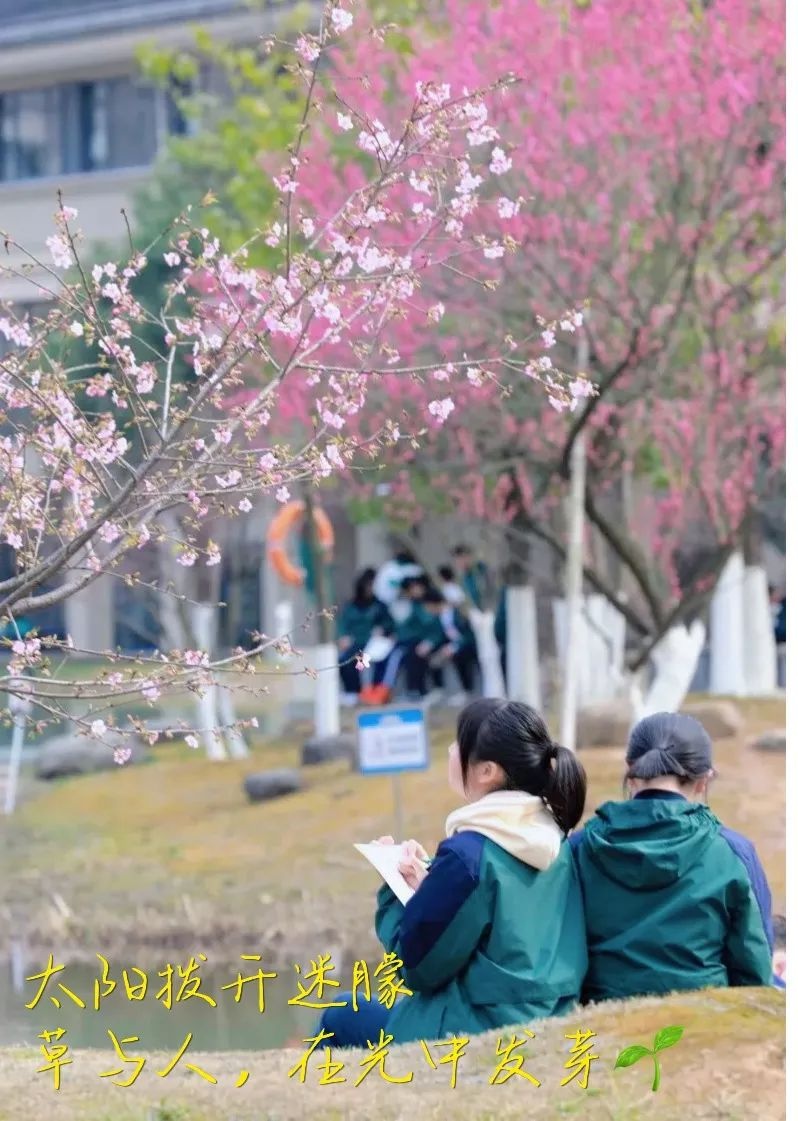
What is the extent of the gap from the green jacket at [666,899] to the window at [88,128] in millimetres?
9794

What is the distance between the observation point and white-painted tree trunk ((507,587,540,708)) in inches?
347

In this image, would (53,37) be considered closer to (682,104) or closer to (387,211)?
(682,104)

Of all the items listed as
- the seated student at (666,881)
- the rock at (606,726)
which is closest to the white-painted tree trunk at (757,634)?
the rock at (606,726)

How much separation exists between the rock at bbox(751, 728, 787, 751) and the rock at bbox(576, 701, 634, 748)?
0.57m

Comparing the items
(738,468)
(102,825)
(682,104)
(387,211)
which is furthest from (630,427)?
(387,211)

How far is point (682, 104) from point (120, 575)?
4.59m

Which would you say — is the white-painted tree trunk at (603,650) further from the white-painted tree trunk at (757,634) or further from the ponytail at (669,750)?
the ponytail at (669,750)

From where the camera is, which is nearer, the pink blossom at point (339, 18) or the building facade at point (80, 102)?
the pink blossom at point (339, 18)

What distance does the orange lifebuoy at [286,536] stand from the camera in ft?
28.8

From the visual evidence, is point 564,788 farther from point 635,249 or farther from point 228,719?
point 228,719

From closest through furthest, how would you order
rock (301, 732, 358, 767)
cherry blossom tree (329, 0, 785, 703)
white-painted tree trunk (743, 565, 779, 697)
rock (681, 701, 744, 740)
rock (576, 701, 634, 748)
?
cherry blossom tree (329, 0, 785, 703) → rock (576, 701, 634, 748) → rock (681, 701, 744, 740) → rock (301, 732, 358, 767) → white-painted tree trunk (743, 565, 779, 697)

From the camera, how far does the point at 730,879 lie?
2.75 meters

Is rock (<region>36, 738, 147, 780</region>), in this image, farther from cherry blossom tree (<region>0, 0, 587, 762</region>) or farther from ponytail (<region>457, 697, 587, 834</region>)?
ponytail (<region>457, 697, 587, 834</region>)

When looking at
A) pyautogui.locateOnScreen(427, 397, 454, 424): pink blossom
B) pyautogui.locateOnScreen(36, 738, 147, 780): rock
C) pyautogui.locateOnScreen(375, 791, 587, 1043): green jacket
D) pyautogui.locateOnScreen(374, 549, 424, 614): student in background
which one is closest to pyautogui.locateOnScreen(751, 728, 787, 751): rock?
pyautogui.locateOnScreen(374, 549, 424, 614): student in background
